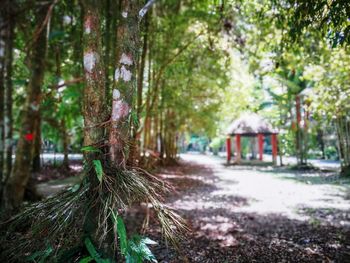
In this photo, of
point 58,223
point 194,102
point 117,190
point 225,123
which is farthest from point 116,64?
point 225,123

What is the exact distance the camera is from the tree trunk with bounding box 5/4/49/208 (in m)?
4.01

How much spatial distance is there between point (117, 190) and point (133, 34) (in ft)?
4.61

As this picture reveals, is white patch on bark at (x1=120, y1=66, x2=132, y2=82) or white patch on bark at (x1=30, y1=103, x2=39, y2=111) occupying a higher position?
white patch on bark at (x1=120, y1=66, x2=132, y2=82)

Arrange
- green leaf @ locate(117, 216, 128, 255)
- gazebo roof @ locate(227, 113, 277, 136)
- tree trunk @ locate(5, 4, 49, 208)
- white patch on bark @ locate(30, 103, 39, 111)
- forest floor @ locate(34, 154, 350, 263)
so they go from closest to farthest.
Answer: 1. green leaf @ locate(117, 216, 128, 255)
2. white patch on bark @ locate(30, 103, 39, 111)
3. tree trunk @ locate(5, 4, 49, 208)
4. forest floor @ locate(34, 154, 350, 263)
5. gazebo roof @ locate(227, 113, 277, 136)

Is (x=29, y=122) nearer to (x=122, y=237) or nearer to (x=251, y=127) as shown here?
(x=122, y=237)

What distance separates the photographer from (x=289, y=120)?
2059 centimetres

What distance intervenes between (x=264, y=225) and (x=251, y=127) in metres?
16.4

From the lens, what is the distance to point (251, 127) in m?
22.1

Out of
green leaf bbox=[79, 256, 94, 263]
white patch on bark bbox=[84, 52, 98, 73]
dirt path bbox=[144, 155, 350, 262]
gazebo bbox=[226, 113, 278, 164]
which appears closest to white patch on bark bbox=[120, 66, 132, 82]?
white patch on bark bbox=[84, 52, 98, 73]

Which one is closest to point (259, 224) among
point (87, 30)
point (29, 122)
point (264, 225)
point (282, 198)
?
point (264, 225)

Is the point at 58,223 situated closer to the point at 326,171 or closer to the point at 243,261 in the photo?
the point at 243,261

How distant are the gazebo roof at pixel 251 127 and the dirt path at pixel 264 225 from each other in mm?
10688

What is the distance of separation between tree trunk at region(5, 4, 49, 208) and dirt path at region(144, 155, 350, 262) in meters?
2.30

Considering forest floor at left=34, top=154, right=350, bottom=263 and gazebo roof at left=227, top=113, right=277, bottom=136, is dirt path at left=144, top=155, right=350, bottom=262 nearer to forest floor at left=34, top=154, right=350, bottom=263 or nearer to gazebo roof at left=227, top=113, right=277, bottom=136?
forest floor at left=34, top=154, right=350, bottom=263
